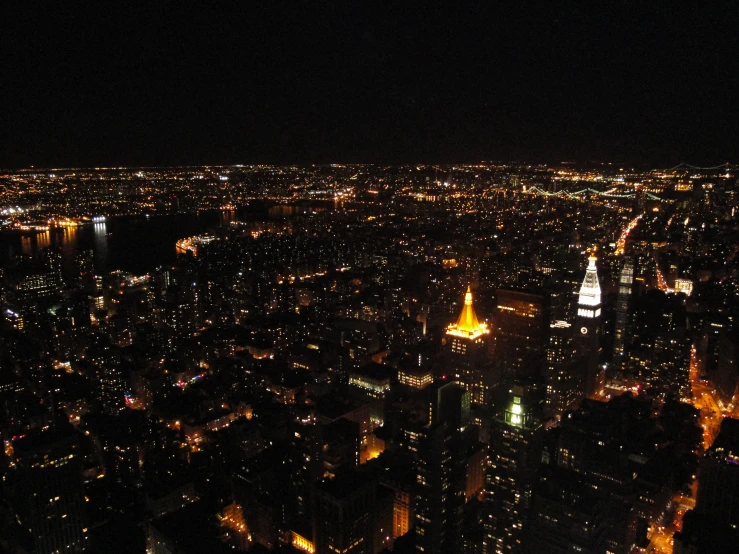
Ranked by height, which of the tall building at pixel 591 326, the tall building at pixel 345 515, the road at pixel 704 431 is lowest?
the road at pixel 704 431

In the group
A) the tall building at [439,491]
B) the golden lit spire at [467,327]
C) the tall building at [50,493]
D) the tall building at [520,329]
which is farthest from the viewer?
the tall building at [520,329]

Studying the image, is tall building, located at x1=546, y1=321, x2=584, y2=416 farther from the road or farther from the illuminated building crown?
the road

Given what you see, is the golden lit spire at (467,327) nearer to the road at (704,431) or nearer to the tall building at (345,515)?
the road at (704,431)

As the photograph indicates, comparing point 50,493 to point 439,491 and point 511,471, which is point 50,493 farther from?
point 511,471

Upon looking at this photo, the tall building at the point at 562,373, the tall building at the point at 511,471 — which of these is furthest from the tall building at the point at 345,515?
the tall building at the point at 562,373

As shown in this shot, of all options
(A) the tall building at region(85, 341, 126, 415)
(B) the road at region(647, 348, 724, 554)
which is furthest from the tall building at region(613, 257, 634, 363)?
(A) the tall building at region(85, 341, 126, 415)

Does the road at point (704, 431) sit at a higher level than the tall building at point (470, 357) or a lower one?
lower

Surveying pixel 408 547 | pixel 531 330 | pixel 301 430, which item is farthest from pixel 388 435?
pixel 531 330
